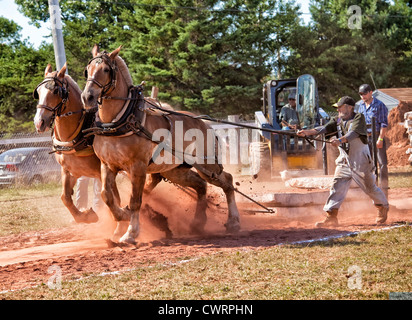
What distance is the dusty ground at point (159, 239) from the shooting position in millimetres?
6309

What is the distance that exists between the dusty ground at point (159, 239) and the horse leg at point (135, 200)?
0.20 meters

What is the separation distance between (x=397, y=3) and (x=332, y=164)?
82.8 ft

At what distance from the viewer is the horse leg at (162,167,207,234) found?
894 centimetres

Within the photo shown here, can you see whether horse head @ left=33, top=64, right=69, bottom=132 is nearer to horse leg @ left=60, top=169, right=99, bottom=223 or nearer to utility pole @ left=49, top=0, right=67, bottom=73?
horse leg @ left=60, top=169, right=99, bottom=223

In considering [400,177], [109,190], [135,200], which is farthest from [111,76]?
[400,177]

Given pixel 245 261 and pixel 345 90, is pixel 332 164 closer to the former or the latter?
pixel 245 261

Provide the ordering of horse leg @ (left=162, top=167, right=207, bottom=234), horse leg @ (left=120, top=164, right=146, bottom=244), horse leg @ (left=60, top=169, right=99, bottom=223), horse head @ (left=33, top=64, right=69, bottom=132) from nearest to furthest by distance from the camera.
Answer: horse head @ (left=33, top=64, right=69, bottom=132)
horse leg @ (left=120, top=164, right=146, bottom=244)
horse leg @ (left=60, top=169, right=99, bottom=223)
horse leg @ (left=162, top=167, right=207, bottom=234)

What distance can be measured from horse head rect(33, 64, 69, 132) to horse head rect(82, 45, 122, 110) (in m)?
0.45

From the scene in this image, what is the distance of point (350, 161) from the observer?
8.24 metres

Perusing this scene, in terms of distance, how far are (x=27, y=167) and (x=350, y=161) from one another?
13.4 meters

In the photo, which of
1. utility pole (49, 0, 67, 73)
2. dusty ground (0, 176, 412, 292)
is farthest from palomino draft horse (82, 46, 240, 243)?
utility pole (49, 0, 67, 73)

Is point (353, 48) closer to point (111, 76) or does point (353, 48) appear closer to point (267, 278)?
point (111, 76)

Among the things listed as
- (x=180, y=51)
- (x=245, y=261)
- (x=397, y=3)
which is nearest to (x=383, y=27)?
(x=397, y=3)
